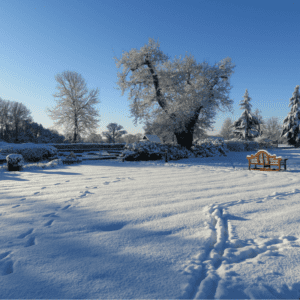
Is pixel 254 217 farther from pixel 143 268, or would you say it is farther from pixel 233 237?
pixel 143 268

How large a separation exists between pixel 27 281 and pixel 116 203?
191 centimetres

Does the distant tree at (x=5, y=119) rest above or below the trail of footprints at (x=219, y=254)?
above

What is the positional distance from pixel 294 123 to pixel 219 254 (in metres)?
33.9

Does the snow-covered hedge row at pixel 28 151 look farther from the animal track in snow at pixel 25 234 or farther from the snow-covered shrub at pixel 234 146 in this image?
the snow-covered shrub at pixel 234 146

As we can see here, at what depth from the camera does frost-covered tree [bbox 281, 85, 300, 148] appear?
27.7m

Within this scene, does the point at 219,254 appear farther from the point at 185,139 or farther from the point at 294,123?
the point at 294,123

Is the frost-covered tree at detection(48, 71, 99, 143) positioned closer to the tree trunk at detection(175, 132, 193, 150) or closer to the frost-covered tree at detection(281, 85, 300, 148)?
the tree trunk at detection(175, 132, 193, 150)

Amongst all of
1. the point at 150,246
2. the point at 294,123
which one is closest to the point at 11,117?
the point at 150,246

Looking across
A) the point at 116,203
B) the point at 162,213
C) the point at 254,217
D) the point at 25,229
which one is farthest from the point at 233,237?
the point at 25,229

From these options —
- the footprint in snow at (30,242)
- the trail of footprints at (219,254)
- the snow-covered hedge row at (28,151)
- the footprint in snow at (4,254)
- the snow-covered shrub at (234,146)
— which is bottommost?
the trail of footprints at (219,254)

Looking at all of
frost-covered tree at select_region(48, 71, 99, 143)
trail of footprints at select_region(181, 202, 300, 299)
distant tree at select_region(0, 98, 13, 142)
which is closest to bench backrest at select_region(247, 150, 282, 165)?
trail of footprints at select_region(181, 202, 300, 299)

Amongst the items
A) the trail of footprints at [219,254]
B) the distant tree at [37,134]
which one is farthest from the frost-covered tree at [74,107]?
the trail of footprints at [219,254]

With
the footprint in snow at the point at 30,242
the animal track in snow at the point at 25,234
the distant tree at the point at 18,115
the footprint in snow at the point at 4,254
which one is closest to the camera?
the footprint in snow at the point at 4,254

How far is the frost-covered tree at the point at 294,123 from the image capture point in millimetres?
27697
